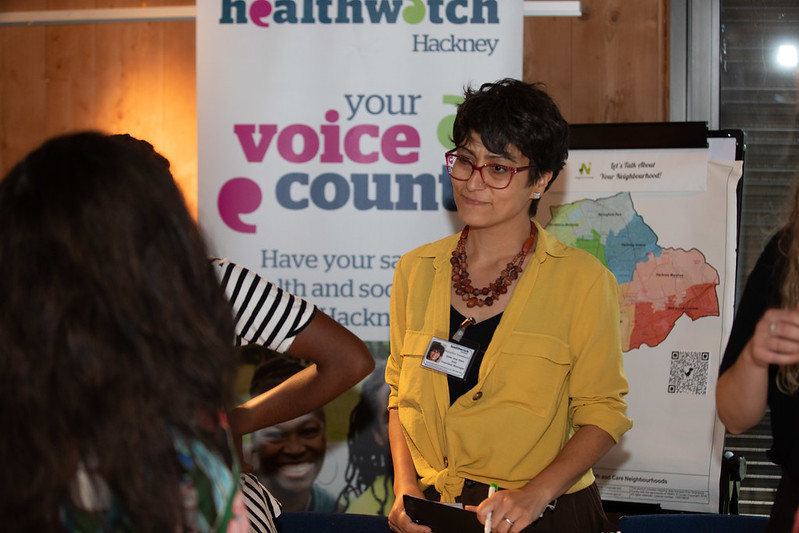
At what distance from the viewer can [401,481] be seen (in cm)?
189

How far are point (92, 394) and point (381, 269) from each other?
7.36ft

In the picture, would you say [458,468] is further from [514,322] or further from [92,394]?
[92,394]

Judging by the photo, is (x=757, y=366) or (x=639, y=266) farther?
(x=639, y=266)

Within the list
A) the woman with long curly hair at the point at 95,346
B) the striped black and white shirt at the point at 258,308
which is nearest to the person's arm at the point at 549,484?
the striped black and white shirt at the point at 258,308

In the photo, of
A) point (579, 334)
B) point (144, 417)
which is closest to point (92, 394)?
point (144, 417)

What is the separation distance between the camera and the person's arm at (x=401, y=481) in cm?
175

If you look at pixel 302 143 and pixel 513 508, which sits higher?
pixel 302 143

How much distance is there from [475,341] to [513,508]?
398 millimetres

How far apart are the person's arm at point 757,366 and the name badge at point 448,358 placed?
572 millimetres

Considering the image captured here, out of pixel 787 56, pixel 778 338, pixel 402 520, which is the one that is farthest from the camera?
pixel 787 56

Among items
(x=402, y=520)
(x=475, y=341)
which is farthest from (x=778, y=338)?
(x=402, y=520)

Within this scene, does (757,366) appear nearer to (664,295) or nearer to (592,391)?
(592,391)

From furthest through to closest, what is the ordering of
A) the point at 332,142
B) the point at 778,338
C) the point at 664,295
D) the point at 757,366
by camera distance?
1. the point at 664,295
2. the point at 332,142
3. the point at 757,366
4. the point at 778,338

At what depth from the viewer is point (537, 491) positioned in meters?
1.69
